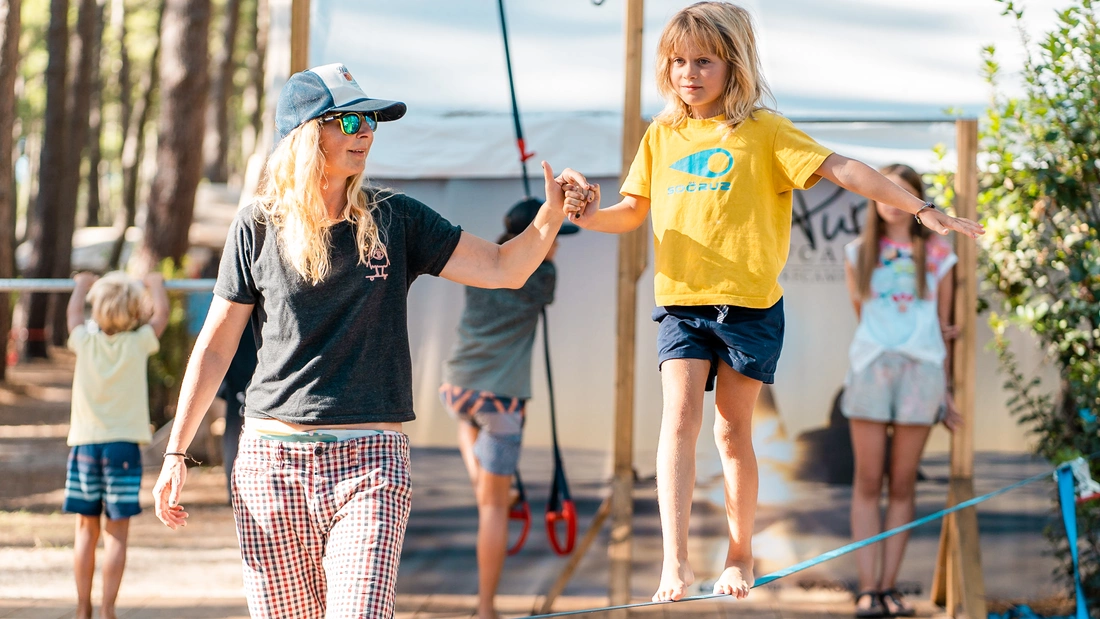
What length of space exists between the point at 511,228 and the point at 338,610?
9.47 feet

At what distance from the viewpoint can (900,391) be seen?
490cm

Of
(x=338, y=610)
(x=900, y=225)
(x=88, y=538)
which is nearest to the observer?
(x=338, y=610)

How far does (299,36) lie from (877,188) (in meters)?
3.12

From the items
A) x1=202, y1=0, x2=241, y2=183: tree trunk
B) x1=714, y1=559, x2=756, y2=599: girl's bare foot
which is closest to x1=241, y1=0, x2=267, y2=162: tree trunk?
x1=202, y1=0, x2=241, y2=183: tree trunk

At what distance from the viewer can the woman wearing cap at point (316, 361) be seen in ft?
8.29

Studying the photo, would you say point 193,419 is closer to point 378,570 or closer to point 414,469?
point 378,570

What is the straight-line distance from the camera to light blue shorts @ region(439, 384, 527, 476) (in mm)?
4918

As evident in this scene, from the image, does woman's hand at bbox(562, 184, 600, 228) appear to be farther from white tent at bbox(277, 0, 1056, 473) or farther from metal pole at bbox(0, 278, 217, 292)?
white tent at bbox(277, 0, 1056, 473)

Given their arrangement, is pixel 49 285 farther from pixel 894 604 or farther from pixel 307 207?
pixel 894 604

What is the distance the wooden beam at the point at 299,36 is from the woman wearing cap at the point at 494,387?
1.17 m

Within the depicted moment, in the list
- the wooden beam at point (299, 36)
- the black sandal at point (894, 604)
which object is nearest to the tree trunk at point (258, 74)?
the wooden beam at point (299, 36)

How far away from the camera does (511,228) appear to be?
200 inches

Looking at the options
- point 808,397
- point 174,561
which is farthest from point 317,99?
point 174,561

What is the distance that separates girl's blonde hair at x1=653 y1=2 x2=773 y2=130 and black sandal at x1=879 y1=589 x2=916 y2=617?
2957mm
